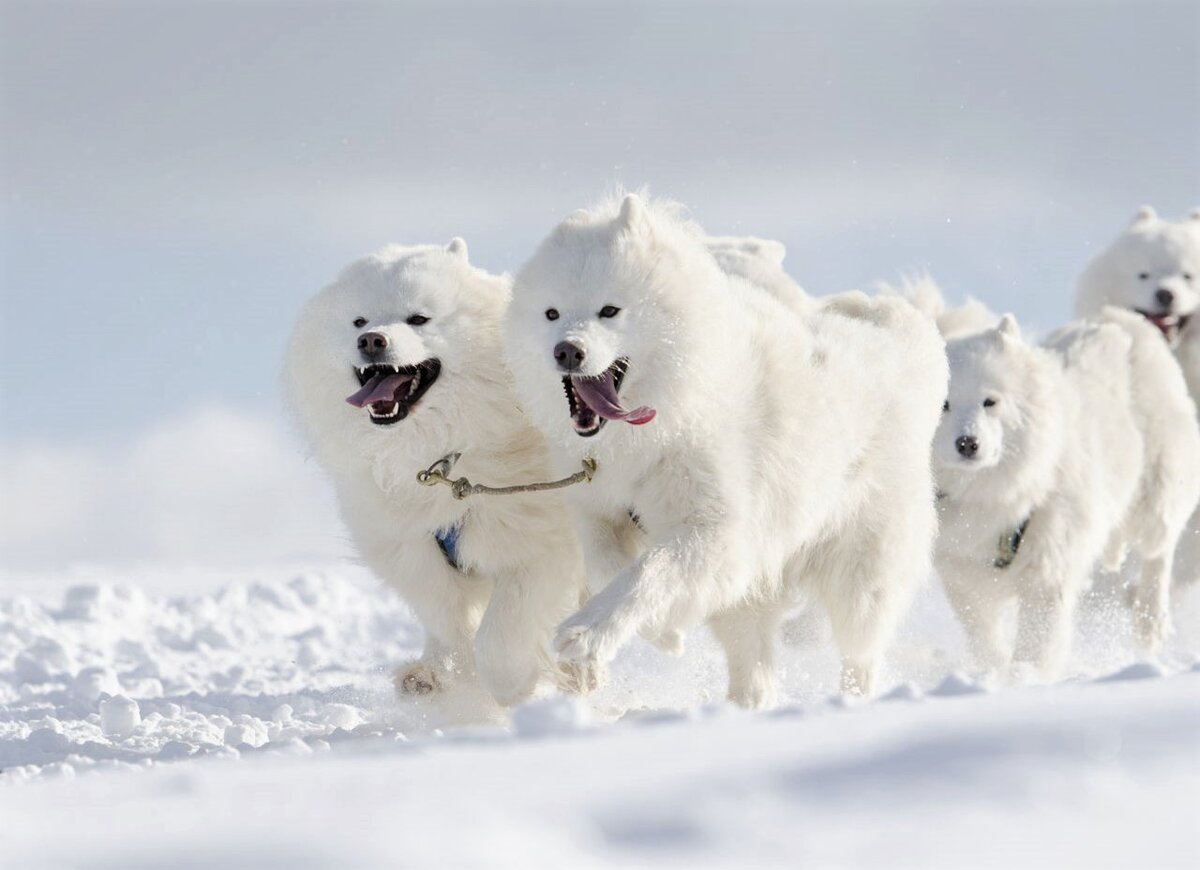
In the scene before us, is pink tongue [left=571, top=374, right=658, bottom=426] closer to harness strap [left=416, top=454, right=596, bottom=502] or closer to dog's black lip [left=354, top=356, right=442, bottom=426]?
harness strap [left=416, top=454, right=596, bottom=502]

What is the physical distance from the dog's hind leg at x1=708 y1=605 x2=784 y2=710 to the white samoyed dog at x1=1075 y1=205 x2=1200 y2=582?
4.62m

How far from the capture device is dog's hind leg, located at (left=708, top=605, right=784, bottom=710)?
18.6 ft

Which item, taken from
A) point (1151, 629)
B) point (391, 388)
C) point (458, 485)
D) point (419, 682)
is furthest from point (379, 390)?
point (1151, 629)

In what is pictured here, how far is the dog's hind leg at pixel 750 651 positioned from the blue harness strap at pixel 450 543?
1.06 meters

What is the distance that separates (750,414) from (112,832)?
285 centimetres

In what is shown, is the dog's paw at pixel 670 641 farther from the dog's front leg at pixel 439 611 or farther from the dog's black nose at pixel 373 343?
the dog's black nose at pixel 373 343

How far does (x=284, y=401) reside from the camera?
5680 mm

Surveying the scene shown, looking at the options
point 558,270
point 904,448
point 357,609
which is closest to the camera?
point 558,270

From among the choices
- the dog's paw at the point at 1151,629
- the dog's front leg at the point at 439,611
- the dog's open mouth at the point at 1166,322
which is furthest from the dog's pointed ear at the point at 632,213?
the dog's open mouth at the point at 1166,322

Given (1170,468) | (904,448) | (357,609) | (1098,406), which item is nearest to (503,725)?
(904,448)

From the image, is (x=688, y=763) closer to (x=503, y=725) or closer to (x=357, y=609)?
(x=503, y=725)

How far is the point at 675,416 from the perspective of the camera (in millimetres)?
4727

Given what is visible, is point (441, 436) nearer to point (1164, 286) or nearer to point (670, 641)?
point (670, 641)

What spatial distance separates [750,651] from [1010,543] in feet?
6.06
